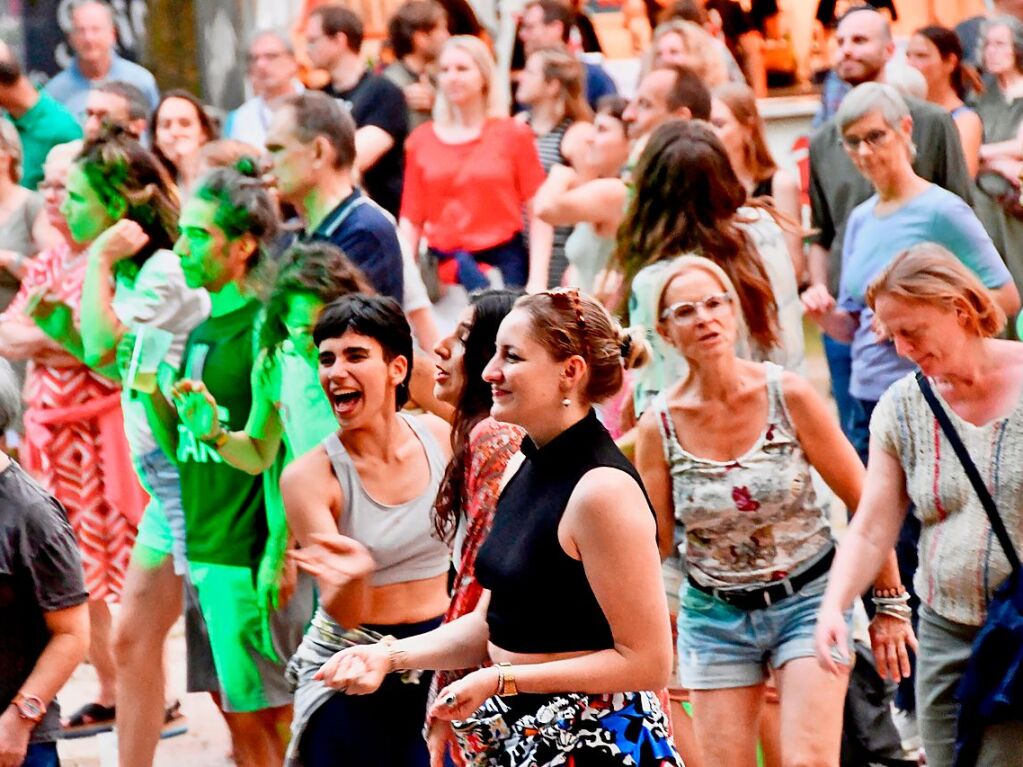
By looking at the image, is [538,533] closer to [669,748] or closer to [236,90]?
[669,748]

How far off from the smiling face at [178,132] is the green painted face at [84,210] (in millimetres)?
2355

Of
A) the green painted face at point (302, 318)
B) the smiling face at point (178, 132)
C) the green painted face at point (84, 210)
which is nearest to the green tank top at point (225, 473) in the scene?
the green painted face at point (302, 318)

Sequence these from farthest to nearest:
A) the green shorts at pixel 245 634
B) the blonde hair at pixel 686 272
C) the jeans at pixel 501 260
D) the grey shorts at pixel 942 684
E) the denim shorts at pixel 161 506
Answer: the jeans at pixel 501 260 < the denim shorts at pixel 161 506 < the green shorts at pixel 245 634 < the blonde hair at pixel 686 272 < the grey shorts at pixel 942 684

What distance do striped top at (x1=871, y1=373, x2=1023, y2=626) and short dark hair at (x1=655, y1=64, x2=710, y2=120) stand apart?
3027 millimetres

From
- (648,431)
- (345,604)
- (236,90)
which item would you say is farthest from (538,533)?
(236,90)

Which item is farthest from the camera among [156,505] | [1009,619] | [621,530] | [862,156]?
[862,156]

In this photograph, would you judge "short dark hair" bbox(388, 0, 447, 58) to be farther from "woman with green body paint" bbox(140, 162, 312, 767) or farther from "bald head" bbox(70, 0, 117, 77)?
"woman with green body paint" bbox(140, 162, 312, 767)

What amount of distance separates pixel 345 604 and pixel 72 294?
275 centimetres

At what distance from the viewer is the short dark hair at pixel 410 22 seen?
10156 millimetres

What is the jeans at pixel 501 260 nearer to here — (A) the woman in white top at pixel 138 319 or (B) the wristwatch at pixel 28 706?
(A) the woman in white top at pixel 138 319

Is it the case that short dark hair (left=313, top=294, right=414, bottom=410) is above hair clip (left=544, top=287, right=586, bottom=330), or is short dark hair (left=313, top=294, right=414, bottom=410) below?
below

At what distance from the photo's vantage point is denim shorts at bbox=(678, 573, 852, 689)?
15.5 ft

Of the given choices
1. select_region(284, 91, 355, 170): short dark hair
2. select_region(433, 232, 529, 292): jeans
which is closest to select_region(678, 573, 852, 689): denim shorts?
select_region(284, 91, 355, 170): short dark hair

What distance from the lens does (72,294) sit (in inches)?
268
